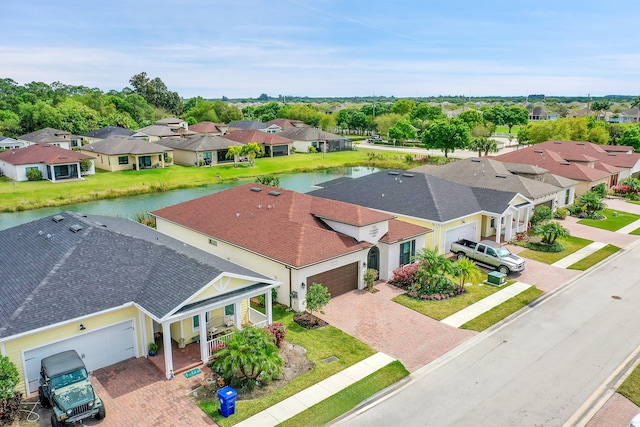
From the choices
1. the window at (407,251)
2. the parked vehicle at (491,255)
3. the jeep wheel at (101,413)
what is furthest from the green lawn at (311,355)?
the parked vehicle at (491,255)

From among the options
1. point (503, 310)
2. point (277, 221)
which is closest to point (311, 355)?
point (277, 221)

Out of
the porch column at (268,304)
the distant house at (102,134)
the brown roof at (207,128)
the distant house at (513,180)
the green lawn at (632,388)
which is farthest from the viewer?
the brown roof at (207,128)

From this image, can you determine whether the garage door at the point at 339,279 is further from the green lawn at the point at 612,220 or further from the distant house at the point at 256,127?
the distant house at the point at 256,127

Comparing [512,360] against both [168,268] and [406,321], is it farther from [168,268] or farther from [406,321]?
[168,268]

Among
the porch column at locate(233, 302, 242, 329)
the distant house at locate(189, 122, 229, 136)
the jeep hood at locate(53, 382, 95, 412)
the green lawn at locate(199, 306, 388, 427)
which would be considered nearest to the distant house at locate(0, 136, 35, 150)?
the distant house at locate(189, 122, 229, 136)

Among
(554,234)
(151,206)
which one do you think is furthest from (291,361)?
(151,206)

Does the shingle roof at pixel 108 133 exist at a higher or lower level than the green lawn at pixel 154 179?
higher

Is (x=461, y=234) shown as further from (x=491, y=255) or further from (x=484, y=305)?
(x=484, y=305)
